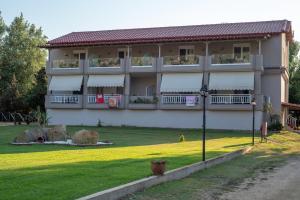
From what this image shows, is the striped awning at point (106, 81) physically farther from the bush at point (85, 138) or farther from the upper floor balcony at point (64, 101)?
the bush at point (85, 138)

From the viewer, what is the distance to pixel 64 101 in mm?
46250

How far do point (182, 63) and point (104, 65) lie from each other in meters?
7.24

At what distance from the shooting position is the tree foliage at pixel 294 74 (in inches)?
2545

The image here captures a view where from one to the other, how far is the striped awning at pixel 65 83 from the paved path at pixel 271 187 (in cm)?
3020

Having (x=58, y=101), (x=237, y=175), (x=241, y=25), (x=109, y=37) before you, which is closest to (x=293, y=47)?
(x=241, y=25)

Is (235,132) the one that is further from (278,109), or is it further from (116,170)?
(116,170)

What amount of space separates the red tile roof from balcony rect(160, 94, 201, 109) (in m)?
4.81

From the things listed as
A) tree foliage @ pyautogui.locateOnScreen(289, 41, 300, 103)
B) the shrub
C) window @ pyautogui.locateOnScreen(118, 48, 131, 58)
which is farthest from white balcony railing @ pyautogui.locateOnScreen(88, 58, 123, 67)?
tree foliage @ pyautogui.locateOnScreen(289, 41, 300, 103)

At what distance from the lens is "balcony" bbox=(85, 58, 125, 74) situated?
44.8 meters

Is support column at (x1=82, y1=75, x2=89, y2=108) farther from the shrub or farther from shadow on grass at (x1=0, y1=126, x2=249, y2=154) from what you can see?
the shrub

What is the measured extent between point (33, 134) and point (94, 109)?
20.3 meters

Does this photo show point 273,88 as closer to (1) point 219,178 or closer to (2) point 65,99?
(2) point 65,99

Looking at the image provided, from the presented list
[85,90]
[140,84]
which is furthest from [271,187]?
[140,84]

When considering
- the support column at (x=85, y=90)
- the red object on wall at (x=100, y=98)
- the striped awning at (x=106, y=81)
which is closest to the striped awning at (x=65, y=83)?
the support column at (x=85, y=90)
